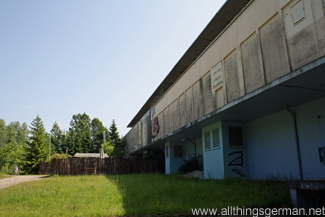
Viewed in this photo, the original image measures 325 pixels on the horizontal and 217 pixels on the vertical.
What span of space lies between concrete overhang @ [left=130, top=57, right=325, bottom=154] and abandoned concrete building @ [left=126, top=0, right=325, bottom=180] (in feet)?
0.07

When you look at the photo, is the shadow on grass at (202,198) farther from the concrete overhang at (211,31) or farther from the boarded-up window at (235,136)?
the concrete overhang at (211,31)

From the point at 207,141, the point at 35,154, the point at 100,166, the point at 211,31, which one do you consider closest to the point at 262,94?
the point at 207,141

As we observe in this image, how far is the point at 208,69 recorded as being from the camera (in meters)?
12.9

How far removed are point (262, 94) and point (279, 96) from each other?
741 mm

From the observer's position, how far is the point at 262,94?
8.52 m

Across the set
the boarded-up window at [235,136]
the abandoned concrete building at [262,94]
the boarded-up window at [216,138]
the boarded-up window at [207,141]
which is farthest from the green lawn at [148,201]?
the boarded-up window at [207,141]

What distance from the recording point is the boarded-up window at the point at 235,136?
12883mm

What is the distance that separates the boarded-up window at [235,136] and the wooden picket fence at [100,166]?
15.5 meters

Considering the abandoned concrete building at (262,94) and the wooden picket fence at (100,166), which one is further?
the wooden picket fence at (100,166)

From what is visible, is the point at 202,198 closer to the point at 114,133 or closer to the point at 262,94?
the point at 262,94

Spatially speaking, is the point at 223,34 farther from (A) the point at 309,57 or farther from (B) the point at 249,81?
(A) the point at 309,57

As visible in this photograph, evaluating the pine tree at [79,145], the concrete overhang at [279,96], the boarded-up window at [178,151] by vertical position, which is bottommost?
the boarded-up window at [178,151]

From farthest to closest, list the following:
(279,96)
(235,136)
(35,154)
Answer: (35,154) → (235,136) → (279,96)

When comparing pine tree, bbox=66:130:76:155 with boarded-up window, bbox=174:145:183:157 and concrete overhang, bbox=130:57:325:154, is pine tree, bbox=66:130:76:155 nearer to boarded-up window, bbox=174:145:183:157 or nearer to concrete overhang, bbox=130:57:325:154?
boarded-up window, bbox=174:145:183:157
